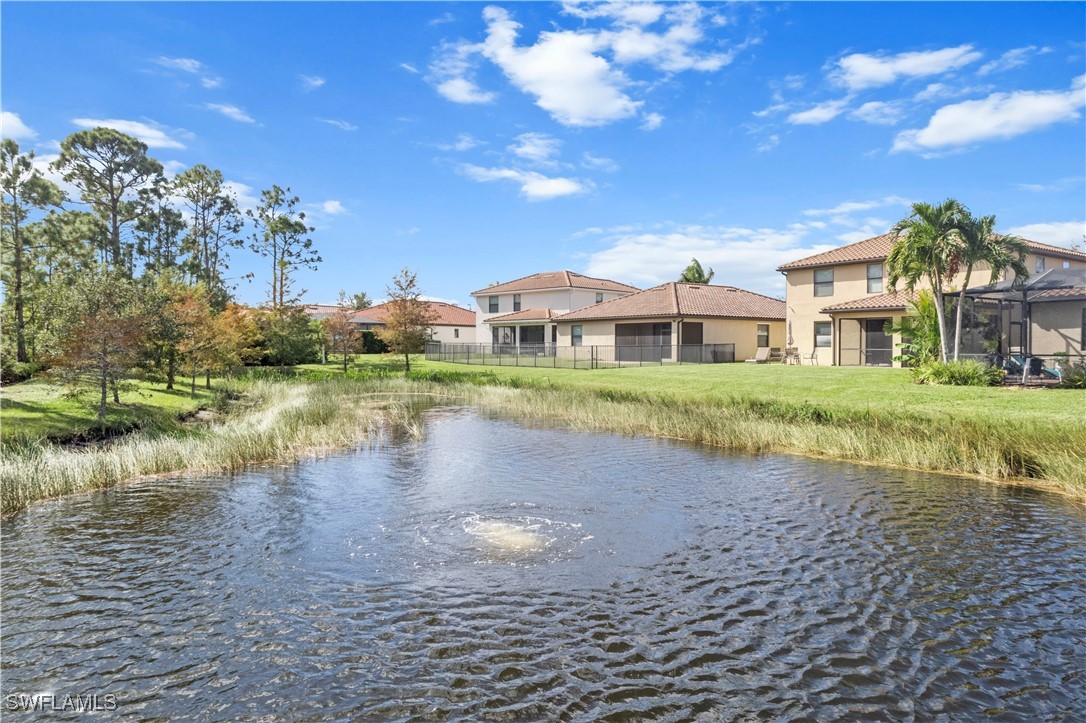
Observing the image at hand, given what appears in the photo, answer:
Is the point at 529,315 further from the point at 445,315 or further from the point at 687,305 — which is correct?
the point at 445,315

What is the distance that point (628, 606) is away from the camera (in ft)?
23.5

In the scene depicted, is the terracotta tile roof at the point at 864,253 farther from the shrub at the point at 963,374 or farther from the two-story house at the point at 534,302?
the two-story house at the point at 534,302

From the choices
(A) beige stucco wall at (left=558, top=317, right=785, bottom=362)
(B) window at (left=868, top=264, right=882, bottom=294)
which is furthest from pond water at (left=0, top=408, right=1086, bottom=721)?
(A) beige stucco wall at (left=558, top=317, right=785, bottom=362)

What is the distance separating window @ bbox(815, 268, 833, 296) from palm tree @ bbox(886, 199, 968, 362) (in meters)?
11.1

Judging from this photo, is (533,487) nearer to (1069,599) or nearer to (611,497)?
(611,497)

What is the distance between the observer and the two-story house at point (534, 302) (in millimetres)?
53562

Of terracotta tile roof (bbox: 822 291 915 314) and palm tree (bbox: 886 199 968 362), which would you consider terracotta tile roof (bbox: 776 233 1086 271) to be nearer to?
terracotta tile roof (bbox: 822 291 915 314)

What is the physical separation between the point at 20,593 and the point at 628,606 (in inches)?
258

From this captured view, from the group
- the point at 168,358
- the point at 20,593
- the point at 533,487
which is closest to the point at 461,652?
the point at 20,593

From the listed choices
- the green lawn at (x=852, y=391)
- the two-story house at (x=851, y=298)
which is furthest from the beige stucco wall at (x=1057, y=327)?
the two-story house at (x=851, y=298)

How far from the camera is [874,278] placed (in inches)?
1355
